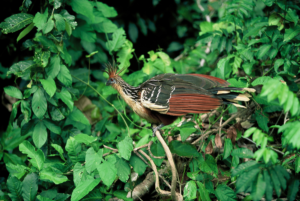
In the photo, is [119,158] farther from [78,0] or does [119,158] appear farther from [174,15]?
[174,15]

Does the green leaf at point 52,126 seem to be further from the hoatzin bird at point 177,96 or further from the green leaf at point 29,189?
the hoatzin bird at point 177,96

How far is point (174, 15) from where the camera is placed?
5039 mm

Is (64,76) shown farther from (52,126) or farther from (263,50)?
(263,50)

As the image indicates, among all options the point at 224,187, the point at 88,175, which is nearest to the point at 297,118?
the point at 224,187

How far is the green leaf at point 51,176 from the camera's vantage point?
7.18 feet

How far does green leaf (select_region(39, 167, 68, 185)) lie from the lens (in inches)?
86.1

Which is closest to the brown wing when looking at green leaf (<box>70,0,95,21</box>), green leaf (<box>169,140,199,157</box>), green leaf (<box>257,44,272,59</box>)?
green leaf (<box>169,140,199,157</box>)

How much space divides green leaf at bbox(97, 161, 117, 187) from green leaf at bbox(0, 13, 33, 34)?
1.65 metres

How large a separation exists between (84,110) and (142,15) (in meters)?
2.23

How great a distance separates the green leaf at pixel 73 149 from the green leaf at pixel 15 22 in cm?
127

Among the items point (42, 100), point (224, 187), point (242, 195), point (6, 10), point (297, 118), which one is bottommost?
point (242, 195)

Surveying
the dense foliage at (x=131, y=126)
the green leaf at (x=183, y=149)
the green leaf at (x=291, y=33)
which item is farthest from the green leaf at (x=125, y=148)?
the green leaf at (x=291, y=33)

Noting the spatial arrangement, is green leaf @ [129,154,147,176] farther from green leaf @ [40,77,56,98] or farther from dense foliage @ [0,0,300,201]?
green leaf @ [40,77,56,98]

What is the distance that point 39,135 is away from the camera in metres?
2.67
